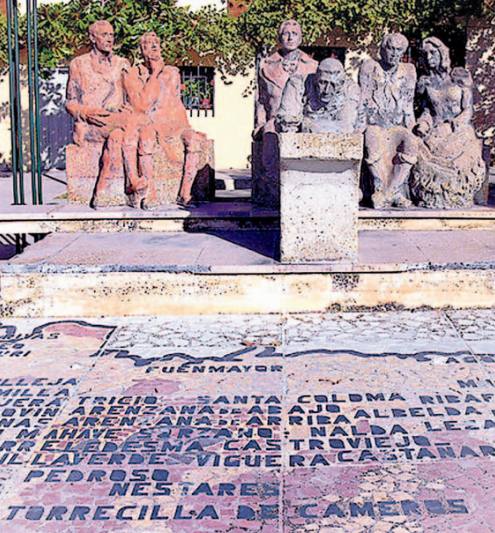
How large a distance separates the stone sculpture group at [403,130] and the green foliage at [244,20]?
5101 millimetres

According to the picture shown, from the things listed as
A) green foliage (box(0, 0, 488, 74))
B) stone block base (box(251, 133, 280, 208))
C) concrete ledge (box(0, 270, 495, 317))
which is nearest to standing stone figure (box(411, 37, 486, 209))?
stone block base (box(251, 133, 280, 208))

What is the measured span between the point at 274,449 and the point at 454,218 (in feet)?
12.7

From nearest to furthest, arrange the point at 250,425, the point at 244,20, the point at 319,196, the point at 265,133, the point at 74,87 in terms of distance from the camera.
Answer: the point at 250,425 < the point at 319,196 < the point at 265,133 < the point at 74,87 < the point at 244,20

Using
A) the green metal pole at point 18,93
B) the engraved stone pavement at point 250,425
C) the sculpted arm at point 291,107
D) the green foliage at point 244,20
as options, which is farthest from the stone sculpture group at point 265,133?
the green foliage at point 244,20

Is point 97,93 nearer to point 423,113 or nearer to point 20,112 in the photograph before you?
point 20,112

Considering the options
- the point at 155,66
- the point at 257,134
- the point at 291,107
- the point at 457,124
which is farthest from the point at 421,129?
the point at 155,66

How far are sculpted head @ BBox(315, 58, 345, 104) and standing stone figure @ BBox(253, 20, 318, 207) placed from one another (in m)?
1.51

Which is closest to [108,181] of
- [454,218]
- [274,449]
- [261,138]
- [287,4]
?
[261,138]

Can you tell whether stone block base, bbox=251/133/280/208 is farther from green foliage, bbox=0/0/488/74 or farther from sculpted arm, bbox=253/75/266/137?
green foliage, bbox=0/0/488/74

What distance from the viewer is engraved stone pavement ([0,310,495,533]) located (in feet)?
9.02

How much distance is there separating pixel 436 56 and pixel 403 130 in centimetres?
76

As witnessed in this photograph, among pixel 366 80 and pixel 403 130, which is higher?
pixel 366 80

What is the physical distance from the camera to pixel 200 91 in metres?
12.7

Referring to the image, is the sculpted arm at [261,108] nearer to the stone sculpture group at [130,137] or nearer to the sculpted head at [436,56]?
the stone sculpture group at [130,137]
